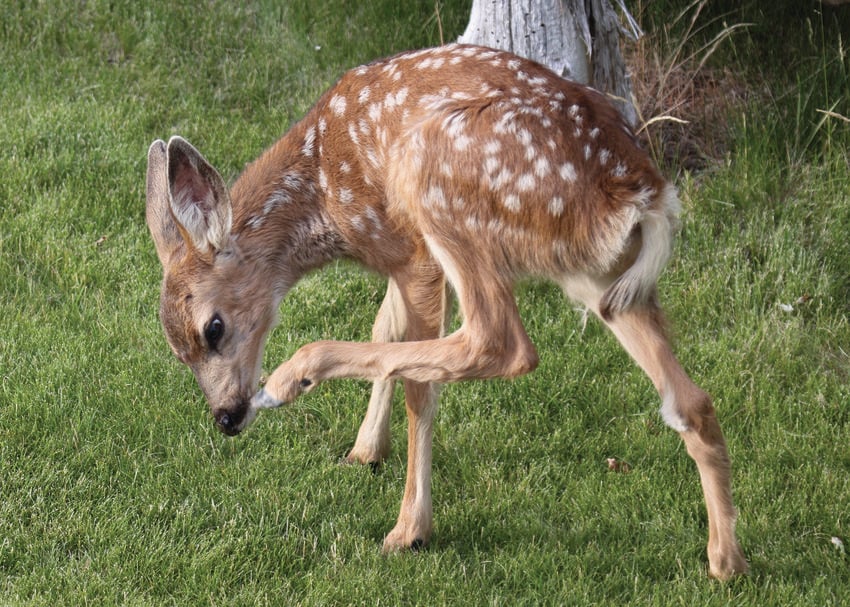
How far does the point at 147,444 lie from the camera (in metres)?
5.60

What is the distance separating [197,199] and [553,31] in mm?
2595

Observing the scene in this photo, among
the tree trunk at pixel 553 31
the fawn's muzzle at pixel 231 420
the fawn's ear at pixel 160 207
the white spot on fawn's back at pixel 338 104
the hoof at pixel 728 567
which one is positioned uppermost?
the white spot on fawn's back at pixel 338 104

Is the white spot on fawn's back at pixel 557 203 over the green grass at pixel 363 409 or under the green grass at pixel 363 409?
over

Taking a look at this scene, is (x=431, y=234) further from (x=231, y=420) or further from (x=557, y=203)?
(x=231, y=420)

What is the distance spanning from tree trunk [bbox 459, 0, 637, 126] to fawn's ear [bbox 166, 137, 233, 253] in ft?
7.75

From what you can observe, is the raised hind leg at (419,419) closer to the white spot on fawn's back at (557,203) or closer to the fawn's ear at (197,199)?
the white spot on fawn's back at (557,203)

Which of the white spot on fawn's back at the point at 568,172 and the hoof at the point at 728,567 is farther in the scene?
the hoof at the point at 728,567

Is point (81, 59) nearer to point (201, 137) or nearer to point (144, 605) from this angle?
point (201, 137)

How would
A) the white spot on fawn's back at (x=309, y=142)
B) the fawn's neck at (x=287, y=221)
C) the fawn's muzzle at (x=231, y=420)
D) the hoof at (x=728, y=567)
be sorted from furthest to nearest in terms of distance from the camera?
the white spot on fawn's back at (x=309, y=142) → the fawn's neck at (x=287, y=221) → the fawn's muzzle at (x=231, y=420) → the hoof at (x=728, y=567)

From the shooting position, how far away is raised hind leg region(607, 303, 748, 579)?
4746mm

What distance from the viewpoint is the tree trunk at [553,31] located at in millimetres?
6668

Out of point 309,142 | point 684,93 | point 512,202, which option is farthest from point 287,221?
point 684,93

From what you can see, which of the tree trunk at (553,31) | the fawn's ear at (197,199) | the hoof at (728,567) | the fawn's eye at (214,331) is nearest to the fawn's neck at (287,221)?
the fawn's ear at (197,199)

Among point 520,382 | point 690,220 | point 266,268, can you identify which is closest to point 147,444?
point 266,268
